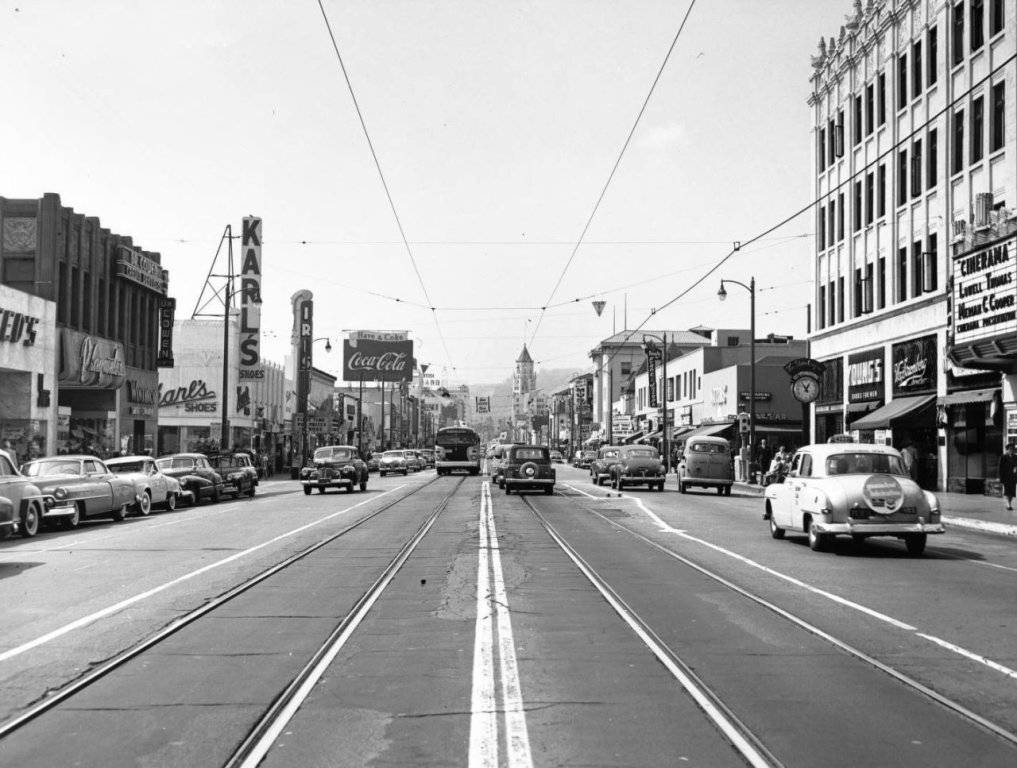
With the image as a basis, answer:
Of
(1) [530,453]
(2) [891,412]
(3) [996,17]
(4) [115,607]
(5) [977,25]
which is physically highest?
(5) [977,25]

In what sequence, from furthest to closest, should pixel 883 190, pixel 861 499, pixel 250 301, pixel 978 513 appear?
pixel 250 301
pixel 883 190
pixel 978 513
pixel 861 499

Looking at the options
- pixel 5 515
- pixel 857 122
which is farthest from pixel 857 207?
pixel 5 515

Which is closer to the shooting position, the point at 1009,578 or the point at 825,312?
the point at 1009,578

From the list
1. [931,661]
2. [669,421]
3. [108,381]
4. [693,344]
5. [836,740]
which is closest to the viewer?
[836,740]

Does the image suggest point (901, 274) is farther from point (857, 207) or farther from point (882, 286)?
point (857, 207)

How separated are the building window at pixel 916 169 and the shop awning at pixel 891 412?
23.9 feet

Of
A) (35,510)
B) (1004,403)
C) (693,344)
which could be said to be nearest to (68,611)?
(35,510)

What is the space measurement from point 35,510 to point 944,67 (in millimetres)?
30111

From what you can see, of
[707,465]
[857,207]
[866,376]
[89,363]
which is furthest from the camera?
[857,207]

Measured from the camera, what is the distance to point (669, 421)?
83.5m

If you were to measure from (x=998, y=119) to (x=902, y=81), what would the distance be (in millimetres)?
7624

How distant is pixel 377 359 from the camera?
82.8 m

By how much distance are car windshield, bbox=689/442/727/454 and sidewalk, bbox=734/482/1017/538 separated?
7.75m

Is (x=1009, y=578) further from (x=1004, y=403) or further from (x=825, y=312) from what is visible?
(x=825, y=312)
